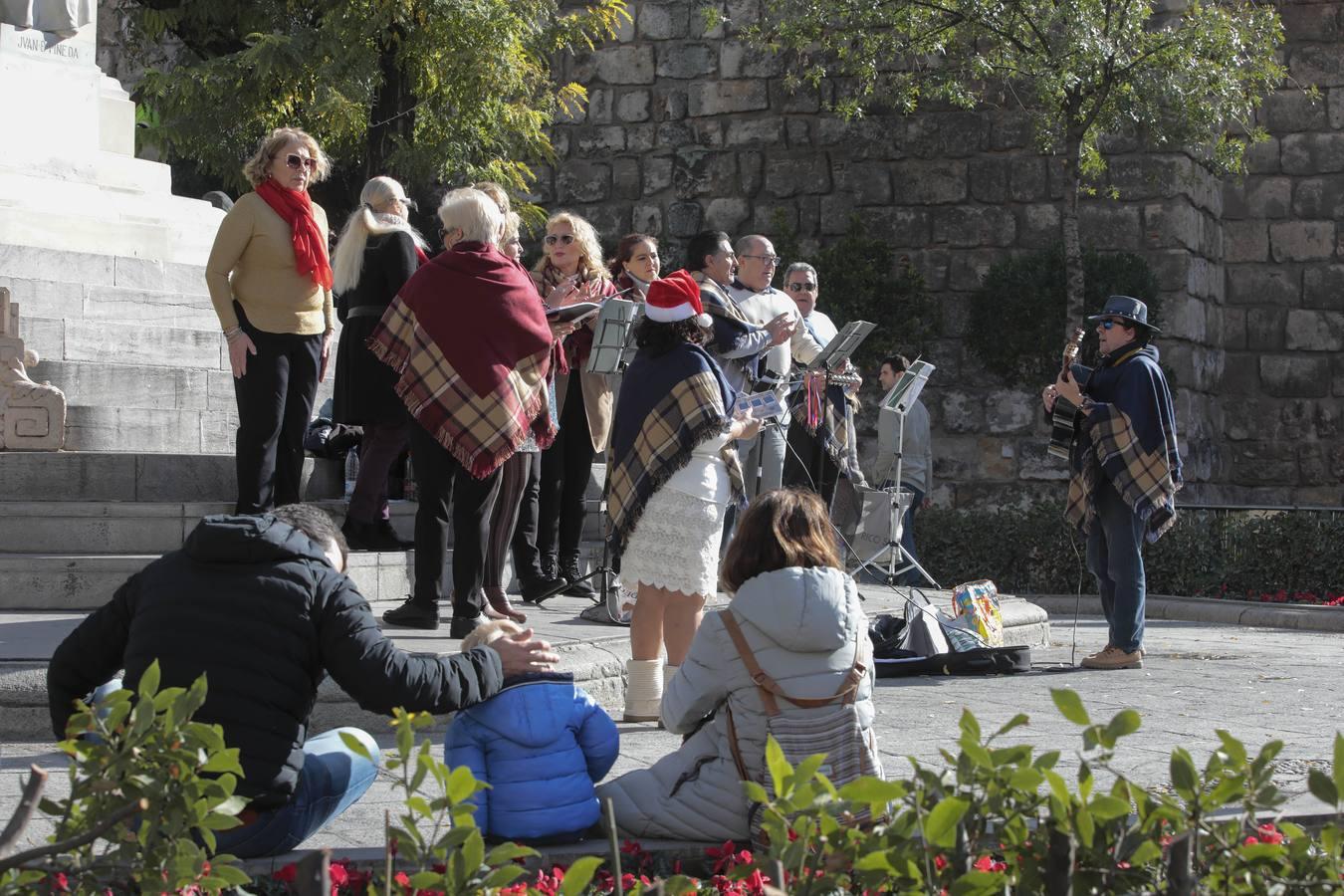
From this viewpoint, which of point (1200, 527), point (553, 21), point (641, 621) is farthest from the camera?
point (553, 21)

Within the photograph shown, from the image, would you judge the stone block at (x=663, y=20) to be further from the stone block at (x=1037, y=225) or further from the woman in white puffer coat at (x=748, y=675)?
the woman in white puffer coat at (x=748, y=675)

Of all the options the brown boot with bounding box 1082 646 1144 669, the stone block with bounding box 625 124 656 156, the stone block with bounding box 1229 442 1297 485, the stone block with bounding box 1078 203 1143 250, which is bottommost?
the brown boot with bounding box 1082 646 1144 669

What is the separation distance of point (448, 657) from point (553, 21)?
51.3 feet

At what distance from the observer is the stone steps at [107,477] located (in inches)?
340

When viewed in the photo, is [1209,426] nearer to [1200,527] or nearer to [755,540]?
[1200,527]

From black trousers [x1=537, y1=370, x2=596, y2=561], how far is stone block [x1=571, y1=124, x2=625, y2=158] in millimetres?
11682

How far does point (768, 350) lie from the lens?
8.81 metres

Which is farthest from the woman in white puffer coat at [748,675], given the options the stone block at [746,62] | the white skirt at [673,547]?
the stone block at [746,62]

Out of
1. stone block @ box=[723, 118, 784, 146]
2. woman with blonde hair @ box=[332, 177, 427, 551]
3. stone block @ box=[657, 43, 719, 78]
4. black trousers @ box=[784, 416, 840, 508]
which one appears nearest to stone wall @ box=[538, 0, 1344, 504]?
stone block @ box=[723, 118, 784, 146]

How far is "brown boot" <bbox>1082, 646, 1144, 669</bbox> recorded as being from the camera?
8.52 m

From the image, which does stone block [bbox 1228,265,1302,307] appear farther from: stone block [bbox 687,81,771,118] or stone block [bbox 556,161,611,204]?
stone block [bbox 556,161,611,204]

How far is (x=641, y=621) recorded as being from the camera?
6.36 metres

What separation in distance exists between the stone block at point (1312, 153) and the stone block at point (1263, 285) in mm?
996

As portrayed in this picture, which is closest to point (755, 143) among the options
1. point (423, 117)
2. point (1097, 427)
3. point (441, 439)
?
point (423, 117)
